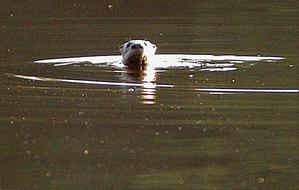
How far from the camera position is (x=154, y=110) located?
13367 millimetres

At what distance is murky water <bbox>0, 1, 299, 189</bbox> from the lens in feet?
35.0

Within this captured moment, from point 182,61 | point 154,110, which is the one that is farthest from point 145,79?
point 154,110

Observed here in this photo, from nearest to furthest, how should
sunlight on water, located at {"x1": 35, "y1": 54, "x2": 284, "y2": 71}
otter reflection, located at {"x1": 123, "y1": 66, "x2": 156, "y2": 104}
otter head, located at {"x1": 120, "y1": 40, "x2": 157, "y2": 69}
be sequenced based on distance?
otter reflection, located at {"x1": 123, "y1": 66, "x2": 156, "y2": 104} < sunlight on water, located at {"x1": 35, "y1": 54, "x2": 284, "y2": 71} < otter head, located at {"x1": 120, "y1": 40, "x2": 157, "y2": 69}

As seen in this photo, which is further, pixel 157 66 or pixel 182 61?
pixel 182 61

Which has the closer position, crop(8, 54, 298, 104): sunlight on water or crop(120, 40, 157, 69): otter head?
crop(8, 54, 298, 104): sunlight on water

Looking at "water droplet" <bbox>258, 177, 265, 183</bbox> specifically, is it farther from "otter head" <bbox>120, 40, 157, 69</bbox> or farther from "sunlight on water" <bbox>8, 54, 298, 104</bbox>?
"otter head" <bbox>120, 40, 157, 69</bbox>

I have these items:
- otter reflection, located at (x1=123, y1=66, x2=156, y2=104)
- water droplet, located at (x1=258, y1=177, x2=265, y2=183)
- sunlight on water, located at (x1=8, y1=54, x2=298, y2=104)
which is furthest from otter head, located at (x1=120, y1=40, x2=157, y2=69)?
water droplet, located at (x1=258, y1=177, x2=265, y2=183)

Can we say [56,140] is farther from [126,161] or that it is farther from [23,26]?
[23,26]

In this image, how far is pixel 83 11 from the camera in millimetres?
27219

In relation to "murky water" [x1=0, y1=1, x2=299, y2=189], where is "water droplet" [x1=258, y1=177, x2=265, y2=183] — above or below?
below

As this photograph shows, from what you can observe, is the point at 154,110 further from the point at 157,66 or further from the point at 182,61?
the point at 182,61

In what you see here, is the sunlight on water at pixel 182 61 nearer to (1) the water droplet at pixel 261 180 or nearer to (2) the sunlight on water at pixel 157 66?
(2) the sunlight on water at pixel 157 66

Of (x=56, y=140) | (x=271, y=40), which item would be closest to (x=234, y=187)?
(x=56, y=140)

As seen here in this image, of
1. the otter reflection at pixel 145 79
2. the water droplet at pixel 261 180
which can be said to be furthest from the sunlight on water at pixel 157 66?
the water droplet at pixel 261 180
